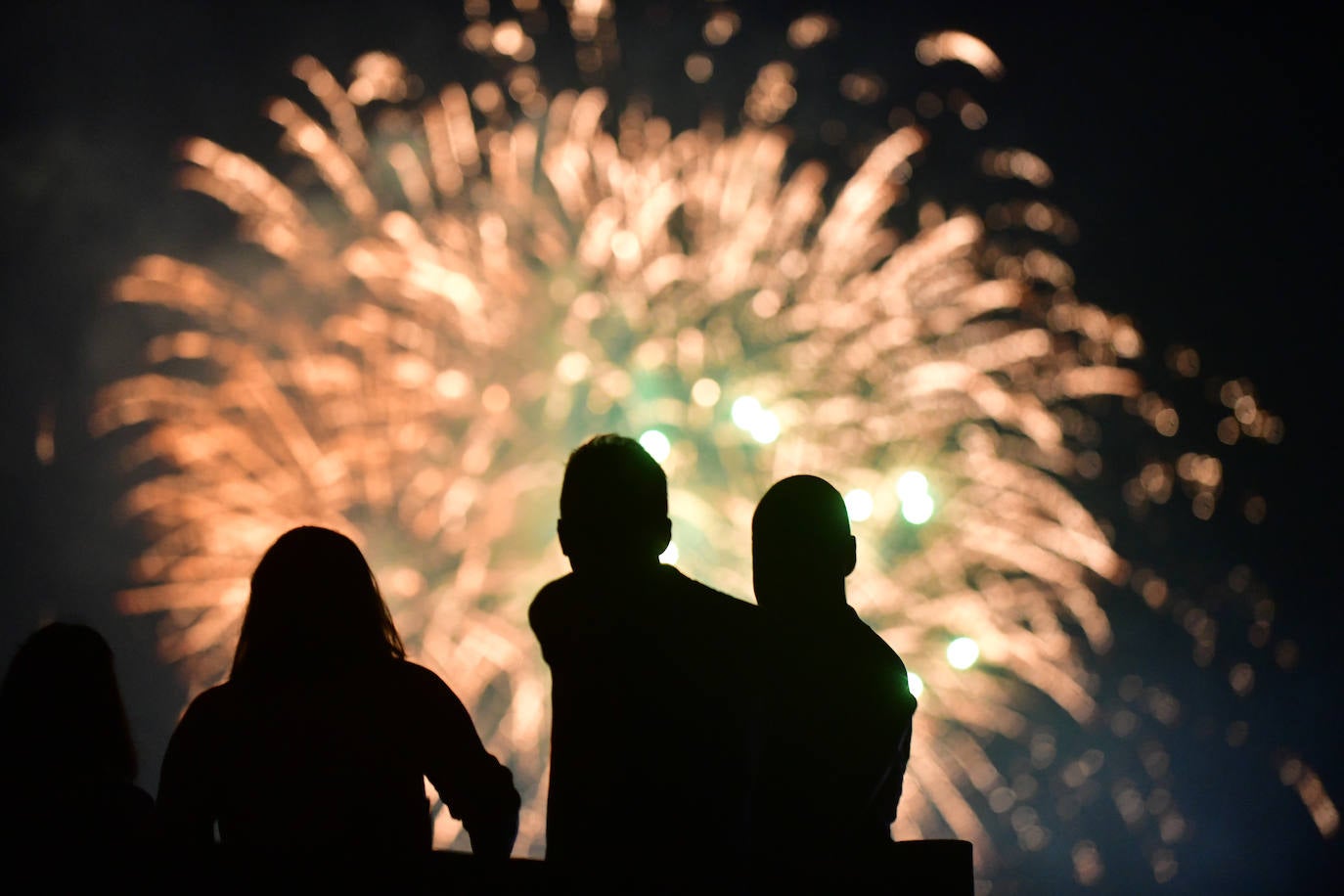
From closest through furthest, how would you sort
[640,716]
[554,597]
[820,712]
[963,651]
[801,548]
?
1. [640,716]
2. [554,597]
3. [820,712]
4. [801,548]
5. [963,651]

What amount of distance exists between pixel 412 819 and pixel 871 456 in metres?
12.3

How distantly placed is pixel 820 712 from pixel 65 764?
1740mm

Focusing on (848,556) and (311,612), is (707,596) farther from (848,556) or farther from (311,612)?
(311,612)

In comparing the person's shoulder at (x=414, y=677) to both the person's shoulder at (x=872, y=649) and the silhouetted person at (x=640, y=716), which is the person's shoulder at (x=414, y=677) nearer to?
the silhouetted person at (x=640, y=716)

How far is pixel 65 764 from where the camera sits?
2.70 metres

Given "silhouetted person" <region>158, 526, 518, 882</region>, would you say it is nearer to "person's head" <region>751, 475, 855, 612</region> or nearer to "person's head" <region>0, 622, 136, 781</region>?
"person's head" <region>0, 622, 136, 781</region>

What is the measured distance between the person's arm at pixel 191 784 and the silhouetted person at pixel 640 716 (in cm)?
76

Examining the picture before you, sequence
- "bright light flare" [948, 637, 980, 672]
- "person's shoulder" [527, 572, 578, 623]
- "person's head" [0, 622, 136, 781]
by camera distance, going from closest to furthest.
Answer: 1. "person's shoulder" [527, 572, 578, 623]
2. "person's head" [0, 622, 136, 781]
3. "bright light flare" [948, 637, 980, 672]

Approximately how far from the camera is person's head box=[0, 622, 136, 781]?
2.70 meters

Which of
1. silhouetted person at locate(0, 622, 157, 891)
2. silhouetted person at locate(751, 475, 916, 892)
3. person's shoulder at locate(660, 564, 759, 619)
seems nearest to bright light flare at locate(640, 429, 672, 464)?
silhouetted person at locate(0, 622, 157, 891)

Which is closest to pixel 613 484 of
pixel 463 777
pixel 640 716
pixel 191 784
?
pixel 640 716

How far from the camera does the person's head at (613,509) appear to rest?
2.51m

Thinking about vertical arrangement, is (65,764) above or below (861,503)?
below

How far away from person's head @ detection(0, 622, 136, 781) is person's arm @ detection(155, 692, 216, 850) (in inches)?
10.2
